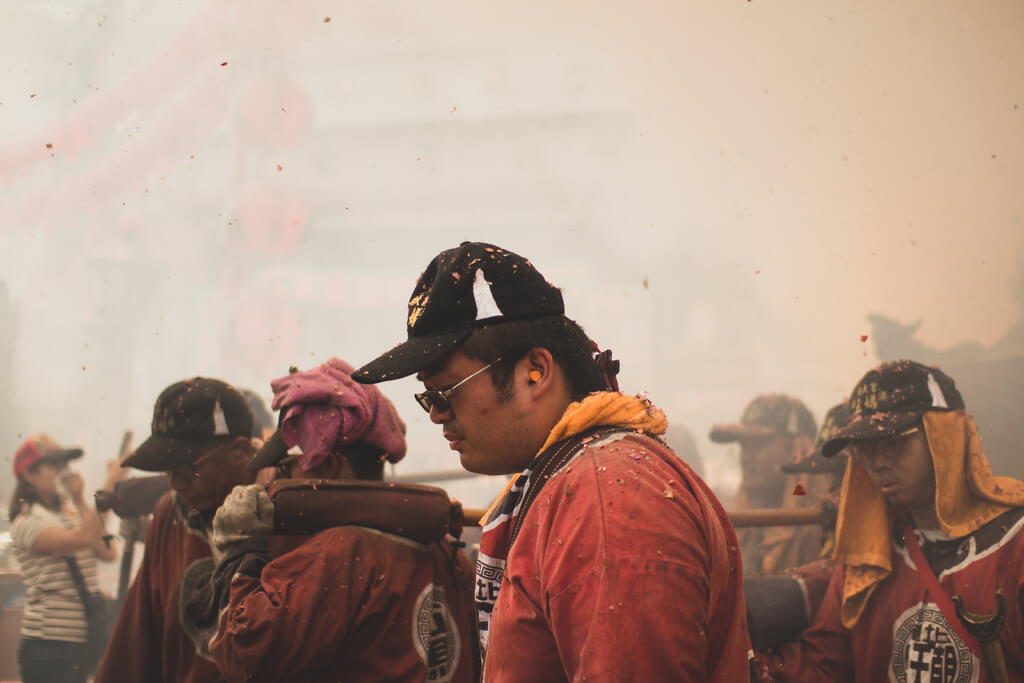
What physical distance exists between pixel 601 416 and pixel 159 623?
2737 millimetres

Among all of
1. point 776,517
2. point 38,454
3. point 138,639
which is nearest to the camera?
point 138,639

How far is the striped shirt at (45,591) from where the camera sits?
443 cm

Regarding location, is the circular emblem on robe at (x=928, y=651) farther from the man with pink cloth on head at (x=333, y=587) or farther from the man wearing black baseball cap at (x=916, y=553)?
the man with pink cloth on head at (x=333, y=587)

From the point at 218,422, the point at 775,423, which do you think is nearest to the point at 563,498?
the point at 218,422

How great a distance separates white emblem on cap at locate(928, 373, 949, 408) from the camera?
3.43 metres

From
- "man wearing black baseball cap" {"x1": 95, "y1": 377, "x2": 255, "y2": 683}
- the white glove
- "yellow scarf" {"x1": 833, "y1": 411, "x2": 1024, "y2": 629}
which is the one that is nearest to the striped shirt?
"man wearing black baseball cap" {"x1": 95, "y1": 377, "x2": 255, "y2": 683}

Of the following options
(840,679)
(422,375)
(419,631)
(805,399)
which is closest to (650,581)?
(422,375)

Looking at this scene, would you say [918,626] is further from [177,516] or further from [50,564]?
[50,564]

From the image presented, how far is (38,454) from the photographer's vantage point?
484 cm

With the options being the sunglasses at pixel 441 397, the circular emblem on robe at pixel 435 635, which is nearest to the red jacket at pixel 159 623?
the circular emblem on robe at pixel 435 635

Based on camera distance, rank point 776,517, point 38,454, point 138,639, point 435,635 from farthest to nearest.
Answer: point 38,454 < point 776,517 < point 138,639 < point 435,635

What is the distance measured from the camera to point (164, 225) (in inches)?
290

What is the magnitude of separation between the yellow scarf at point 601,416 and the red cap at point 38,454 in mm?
4575

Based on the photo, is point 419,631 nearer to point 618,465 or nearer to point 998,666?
point 618,465
